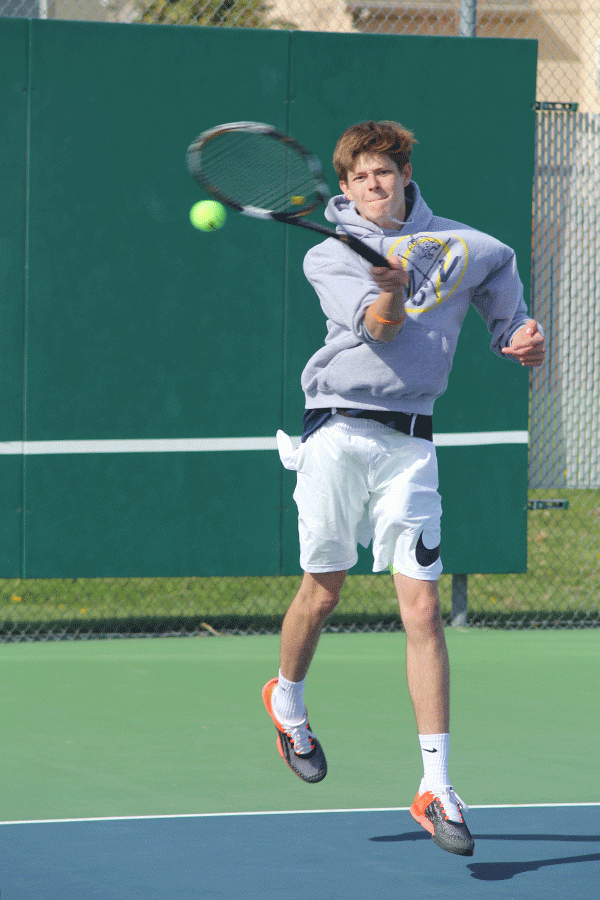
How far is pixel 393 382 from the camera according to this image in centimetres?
376

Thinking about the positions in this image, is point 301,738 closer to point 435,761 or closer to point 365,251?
point 435,761

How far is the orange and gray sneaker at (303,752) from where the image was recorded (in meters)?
4.01

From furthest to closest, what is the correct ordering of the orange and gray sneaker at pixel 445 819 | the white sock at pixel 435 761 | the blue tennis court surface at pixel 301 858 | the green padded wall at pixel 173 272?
the green padded wall at pixel 173 272, the white sock at pixel 435 761, the orange and gray sneaker at pixel 445 819, the blue tennis court surface at pixel 301 858

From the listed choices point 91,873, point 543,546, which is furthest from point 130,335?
point 543,546

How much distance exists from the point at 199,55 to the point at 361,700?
3068 millimetres

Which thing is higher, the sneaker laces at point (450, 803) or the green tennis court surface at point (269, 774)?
the sneaker laces at point (450, 803)

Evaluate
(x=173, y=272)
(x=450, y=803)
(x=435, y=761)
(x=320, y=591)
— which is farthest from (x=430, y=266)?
(x=173, y=272)

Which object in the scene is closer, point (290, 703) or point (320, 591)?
point (320, 591)

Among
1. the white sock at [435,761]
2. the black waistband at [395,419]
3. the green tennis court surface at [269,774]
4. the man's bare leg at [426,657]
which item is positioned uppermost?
the black waistband at [395,419]

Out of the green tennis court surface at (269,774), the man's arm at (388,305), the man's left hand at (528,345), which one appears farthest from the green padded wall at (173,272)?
the man's arm at (388,305)

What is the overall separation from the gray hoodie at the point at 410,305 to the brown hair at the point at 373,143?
0.17m

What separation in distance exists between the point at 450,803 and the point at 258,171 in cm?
185

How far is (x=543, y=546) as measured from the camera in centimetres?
962

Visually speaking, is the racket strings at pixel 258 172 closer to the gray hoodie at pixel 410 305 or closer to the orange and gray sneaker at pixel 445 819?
the gray hoodie at pixel 410 305
